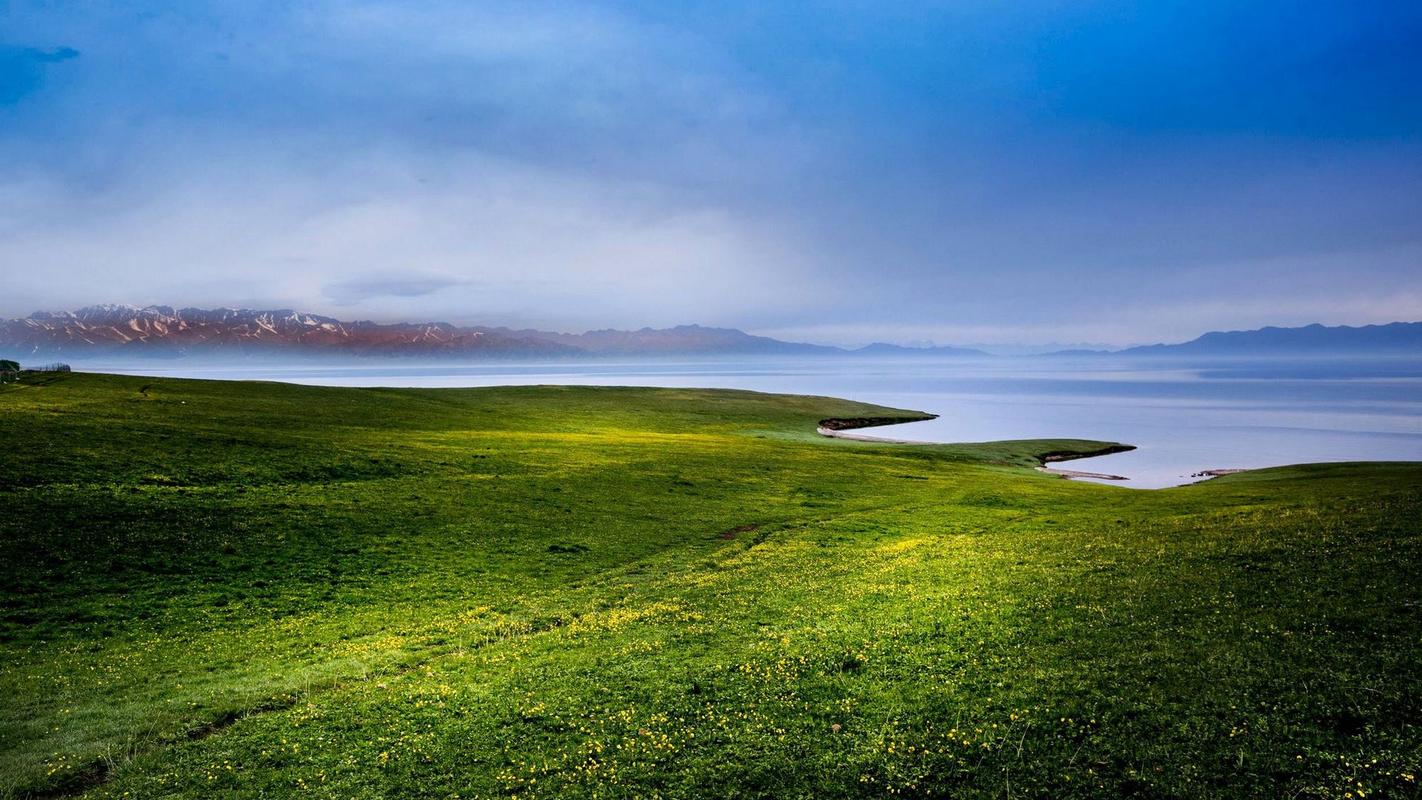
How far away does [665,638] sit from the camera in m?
21.3

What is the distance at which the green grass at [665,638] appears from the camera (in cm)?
1322

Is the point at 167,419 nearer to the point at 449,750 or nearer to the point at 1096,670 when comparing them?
the point at 449,750

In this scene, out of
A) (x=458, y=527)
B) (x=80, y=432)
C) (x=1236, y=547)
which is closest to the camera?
(x=1236, y=547)

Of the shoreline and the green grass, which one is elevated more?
the green grass

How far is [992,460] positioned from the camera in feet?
273

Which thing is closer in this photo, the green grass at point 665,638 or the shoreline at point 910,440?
the green grass at point 665,638

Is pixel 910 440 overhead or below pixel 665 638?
below

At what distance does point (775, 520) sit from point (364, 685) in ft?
93.1

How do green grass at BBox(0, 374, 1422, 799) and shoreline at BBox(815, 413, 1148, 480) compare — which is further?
shoreline at BBox(815, 413, 1148, 480)

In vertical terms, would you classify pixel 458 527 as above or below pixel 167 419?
below

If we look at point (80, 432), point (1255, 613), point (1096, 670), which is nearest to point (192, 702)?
point (1096, 670)

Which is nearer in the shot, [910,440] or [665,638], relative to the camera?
[665,638]

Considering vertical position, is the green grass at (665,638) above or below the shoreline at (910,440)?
above

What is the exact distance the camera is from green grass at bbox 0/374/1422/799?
43.4ft
